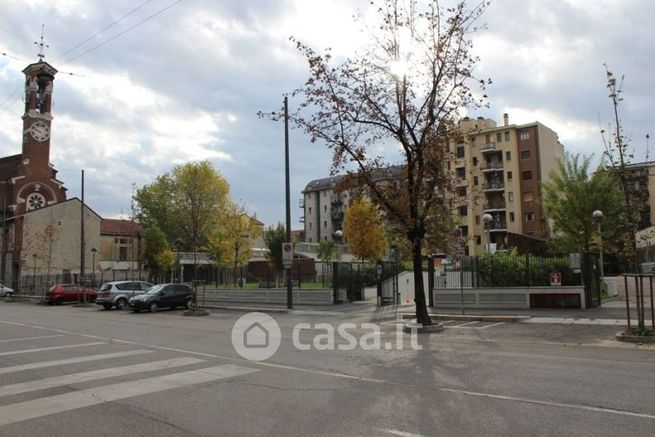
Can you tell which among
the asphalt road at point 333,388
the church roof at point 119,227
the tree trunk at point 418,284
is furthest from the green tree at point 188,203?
the asphalt road at point 333,388

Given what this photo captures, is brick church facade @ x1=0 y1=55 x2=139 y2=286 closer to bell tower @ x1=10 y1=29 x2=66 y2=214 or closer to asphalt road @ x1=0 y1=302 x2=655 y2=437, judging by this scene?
bell tower @ x1=10 y1=29 x2=66 y2=214

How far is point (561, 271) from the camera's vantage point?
23.2 meters

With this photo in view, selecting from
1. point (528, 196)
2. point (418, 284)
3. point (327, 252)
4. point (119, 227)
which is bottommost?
point (418, 284)

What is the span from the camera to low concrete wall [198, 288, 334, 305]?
94.6ft

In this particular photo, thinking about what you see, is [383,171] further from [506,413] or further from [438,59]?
[506,413]

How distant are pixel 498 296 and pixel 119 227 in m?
73.9

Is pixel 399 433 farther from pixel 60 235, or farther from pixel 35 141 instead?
pixel 35 141

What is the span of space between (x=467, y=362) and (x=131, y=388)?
6.01m

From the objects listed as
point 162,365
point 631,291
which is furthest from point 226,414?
point 631,291

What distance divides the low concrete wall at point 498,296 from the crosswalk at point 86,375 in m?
13.9

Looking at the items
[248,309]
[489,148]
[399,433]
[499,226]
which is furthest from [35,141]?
[399,433]

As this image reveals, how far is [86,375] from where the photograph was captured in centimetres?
965

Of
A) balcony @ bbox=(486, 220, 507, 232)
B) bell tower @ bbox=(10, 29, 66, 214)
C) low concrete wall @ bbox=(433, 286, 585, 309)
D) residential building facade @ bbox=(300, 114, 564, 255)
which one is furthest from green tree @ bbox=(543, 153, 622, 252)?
bell tower @ bbox=(10, 29, 66, 214)

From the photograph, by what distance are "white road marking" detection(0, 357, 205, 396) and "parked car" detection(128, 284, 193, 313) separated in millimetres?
18235
